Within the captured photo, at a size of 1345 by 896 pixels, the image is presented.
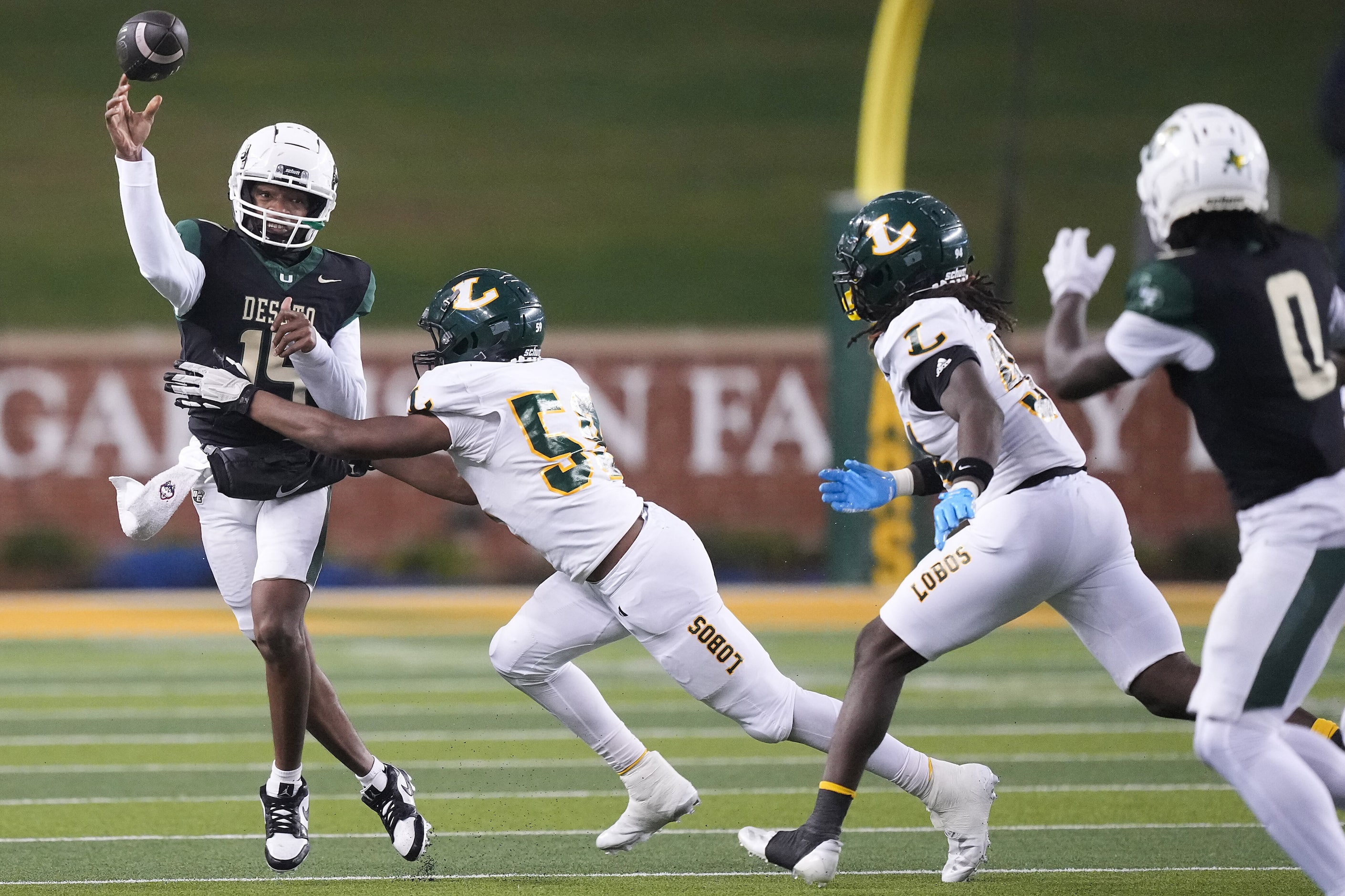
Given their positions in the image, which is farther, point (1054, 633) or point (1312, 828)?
point (1054, 633)

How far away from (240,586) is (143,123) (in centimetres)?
127

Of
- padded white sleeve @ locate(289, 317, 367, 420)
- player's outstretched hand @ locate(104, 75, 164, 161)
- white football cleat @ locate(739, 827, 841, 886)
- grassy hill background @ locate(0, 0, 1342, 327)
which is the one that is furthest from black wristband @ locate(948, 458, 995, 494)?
grassy hill background @ locate(0, 0, 1342, 327)

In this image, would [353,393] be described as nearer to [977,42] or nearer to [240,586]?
[240,586]

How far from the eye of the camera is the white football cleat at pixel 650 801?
4781 mm

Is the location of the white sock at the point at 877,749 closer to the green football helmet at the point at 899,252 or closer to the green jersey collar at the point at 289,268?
the green football helmet at the point at 899,252

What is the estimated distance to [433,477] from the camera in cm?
496

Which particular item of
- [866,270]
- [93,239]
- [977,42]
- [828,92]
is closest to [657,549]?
[866,270]

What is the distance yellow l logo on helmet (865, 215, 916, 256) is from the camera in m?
4.52

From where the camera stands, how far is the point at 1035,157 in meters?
28.2

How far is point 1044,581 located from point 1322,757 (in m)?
0.77

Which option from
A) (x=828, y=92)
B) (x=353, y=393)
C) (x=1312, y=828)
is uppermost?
(x=353, y=393)

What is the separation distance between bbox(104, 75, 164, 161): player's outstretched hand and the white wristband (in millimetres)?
2117

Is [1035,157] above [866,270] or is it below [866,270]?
below

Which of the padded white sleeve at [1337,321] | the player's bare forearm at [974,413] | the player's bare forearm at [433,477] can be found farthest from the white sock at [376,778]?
the padded white sleeve at [1337,321]
